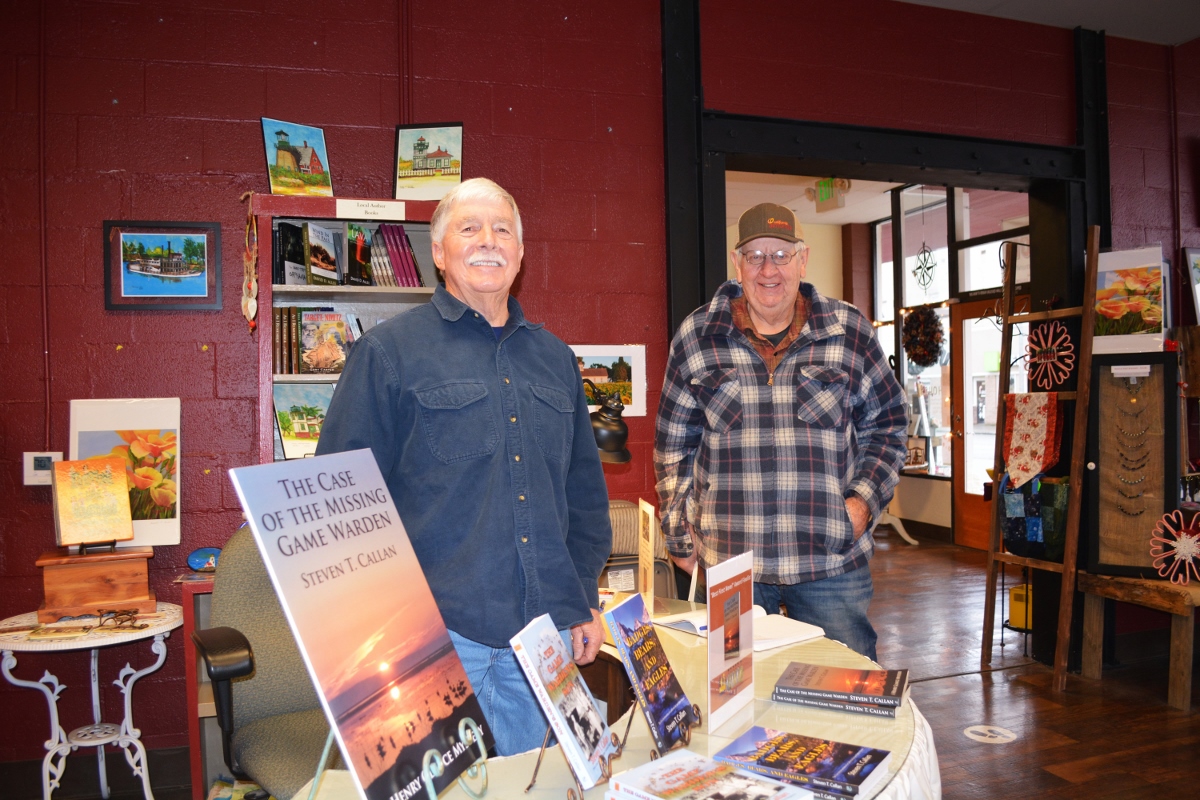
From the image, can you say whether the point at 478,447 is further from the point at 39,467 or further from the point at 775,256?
the point at 39,467

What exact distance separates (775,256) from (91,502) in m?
2.44

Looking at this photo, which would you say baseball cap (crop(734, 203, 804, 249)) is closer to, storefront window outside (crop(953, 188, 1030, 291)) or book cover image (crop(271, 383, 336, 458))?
book cover image (crop(271, 383, 336, 458))

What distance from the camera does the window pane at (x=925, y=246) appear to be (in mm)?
8078

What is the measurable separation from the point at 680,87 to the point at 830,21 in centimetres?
87

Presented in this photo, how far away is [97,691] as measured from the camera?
2.91m

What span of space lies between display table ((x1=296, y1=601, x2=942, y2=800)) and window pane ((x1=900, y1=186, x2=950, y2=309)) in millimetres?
7190

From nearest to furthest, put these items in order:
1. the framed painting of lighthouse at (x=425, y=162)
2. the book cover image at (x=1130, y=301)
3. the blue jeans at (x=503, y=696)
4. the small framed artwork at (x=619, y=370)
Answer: the blue jeans at (x=503, y=696)
the framed painting of lighthouse at (x=425, y=162)
the small framed artwork at (x=619, y=370)
the book cover image at (x=1130, y=301)

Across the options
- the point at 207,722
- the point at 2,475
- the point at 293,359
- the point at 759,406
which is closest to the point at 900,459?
the point at 759,406

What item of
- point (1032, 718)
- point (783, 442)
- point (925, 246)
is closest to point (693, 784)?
point (783, 442)

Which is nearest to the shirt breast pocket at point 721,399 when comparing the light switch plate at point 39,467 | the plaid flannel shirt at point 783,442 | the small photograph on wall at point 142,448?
the plaid flannel shirt at point 783,442

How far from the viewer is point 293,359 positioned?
290cm

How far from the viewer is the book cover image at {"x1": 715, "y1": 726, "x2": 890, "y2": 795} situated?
1.16 m

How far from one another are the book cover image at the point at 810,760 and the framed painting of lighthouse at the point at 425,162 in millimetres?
2507

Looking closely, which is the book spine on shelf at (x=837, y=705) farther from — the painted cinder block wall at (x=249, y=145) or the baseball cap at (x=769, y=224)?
the painted cinder block wall at (x=249, y=145)
